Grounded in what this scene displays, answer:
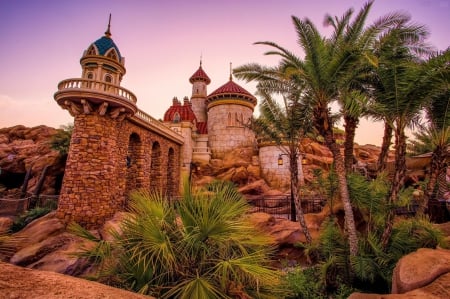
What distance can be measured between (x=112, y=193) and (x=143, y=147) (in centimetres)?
441

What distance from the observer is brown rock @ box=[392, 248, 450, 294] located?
3.87 metres

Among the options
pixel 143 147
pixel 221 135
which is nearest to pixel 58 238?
pixel 143 147

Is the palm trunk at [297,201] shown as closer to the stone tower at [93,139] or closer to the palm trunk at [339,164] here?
the palm trunk at [339,164]

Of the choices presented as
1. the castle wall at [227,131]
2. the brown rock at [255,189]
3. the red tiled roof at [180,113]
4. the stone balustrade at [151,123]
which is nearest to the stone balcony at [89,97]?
the stone balustrade at [151,123]

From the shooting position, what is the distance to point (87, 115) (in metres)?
11.8

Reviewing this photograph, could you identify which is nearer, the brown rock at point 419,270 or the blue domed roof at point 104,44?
the brown rock at point 419,270

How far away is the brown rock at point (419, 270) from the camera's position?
3.87 metres

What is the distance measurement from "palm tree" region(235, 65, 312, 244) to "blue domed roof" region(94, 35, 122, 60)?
856 cm

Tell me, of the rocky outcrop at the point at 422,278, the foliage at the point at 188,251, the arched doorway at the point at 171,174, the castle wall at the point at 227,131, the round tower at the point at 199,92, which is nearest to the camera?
the rocky outcrop at the point at 422,278

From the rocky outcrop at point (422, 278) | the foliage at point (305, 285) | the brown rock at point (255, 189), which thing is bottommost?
the foliage at point (305, 285)

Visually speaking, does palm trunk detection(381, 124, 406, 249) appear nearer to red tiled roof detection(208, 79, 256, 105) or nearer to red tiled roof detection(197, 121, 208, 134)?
red tiled roof detection(208, 79, 256, 105)

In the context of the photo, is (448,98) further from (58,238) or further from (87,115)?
(58,238)

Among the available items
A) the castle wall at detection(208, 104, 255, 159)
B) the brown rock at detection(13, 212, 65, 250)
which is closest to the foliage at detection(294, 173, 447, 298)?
the brown rock at detection(13, 212, 65, 250)

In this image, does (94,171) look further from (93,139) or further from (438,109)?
(438,109)
